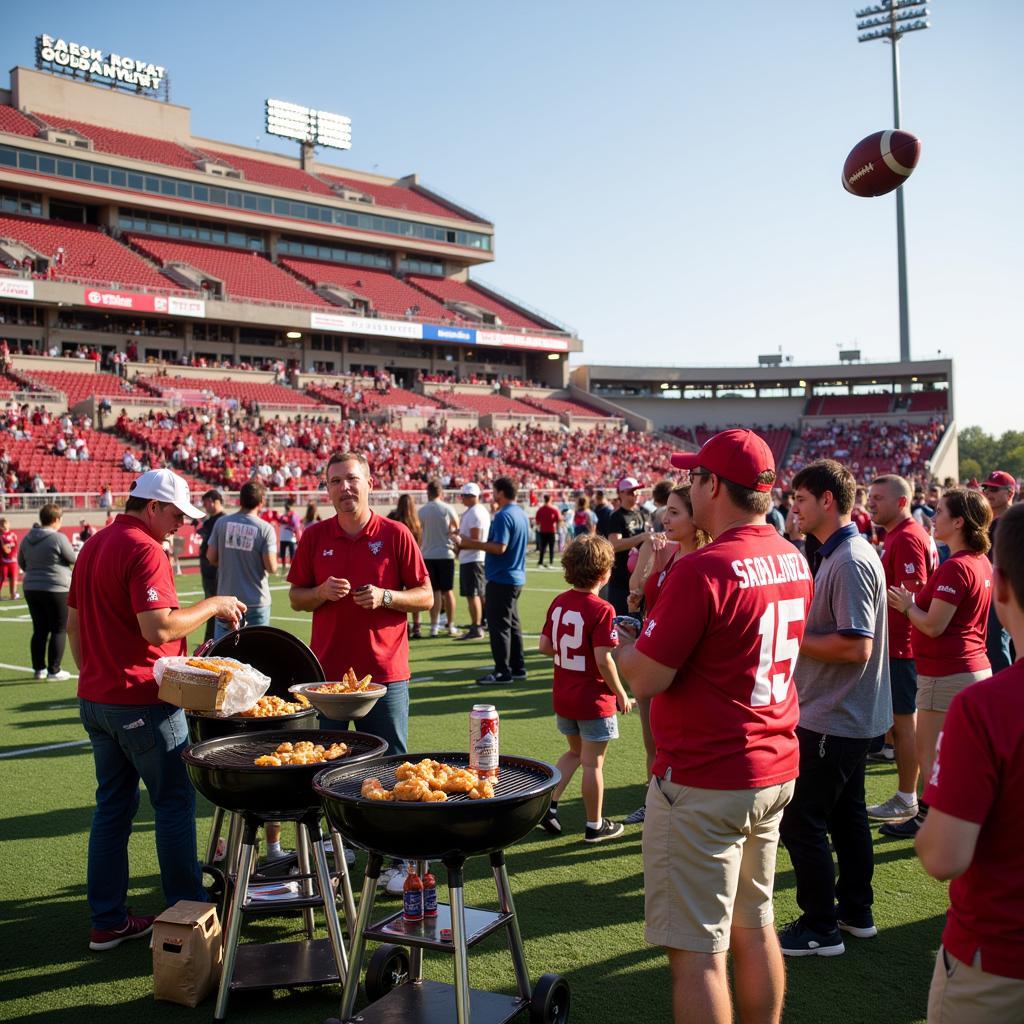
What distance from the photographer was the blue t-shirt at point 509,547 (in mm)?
10555

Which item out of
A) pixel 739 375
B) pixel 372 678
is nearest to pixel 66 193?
pixel 739 375

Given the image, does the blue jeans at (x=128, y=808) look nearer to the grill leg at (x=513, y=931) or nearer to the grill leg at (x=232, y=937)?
the grill leg at (x=232, y=937)

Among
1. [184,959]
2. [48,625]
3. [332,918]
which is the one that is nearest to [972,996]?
[332,918]

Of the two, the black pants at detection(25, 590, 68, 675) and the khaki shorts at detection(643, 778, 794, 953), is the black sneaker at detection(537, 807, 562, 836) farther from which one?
the black pants at detection(25, 590, 68, 675)

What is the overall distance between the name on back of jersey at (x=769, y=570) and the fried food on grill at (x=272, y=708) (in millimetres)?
2521

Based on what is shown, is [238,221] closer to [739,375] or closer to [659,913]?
[739,375]

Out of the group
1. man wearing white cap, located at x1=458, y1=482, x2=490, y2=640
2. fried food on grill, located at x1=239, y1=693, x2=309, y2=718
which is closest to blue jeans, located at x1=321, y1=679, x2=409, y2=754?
fried food on grill, located at x1=239, y1=693, x2=309, y2=718

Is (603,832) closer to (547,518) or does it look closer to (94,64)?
(547,518)

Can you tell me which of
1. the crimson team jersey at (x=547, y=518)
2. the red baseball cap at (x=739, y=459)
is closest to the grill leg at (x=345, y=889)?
the red baseball cap at (x=739, y=459)

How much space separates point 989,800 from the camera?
199cm

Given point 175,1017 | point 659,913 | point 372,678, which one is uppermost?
point 372,678

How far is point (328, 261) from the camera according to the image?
57.7m

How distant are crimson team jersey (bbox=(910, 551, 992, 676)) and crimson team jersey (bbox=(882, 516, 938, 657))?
59cm

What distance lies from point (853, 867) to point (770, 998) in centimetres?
158
